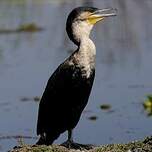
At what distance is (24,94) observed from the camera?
1307cm

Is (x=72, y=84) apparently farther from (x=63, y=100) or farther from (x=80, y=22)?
(x=80, y=22)

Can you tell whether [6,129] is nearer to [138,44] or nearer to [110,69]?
[110,69]

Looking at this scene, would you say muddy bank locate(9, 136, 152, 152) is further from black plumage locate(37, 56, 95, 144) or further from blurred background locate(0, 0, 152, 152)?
black plumage locate(37, 56, 95, 144)

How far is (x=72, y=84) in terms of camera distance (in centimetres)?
716

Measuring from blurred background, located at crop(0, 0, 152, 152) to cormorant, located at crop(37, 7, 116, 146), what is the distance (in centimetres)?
62

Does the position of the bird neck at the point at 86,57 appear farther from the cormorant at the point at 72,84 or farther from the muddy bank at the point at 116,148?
the muddy bank at the point at 116,148

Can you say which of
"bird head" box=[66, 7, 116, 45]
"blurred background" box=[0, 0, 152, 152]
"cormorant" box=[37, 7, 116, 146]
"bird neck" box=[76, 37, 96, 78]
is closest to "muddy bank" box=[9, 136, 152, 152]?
"blurred background" box=[0, 0, 152, 152]

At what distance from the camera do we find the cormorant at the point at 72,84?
23.3 feet

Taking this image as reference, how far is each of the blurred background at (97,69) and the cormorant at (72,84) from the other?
62cm

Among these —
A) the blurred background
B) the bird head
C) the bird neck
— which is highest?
the bird head

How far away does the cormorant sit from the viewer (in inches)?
280

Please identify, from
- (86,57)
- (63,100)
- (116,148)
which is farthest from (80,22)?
(116,148)

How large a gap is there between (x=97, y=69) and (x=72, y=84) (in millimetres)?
7563

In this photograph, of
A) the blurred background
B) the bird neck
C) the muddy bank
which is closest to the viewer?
the muddy bank
